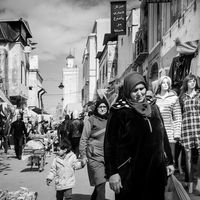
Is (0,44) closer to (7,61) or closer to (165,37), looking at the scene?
(7,61)

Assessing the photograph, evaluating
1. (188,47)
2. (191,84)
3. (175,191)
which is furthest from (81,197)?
(188,47)

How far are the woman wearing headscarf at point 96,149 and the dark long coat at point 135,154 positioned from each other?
2030 millimetres

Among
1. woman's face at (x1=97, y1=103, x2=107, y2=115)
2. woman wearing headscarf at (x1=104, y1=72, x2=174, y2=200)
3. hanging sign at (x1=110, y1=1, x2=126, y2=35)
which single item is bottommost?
woman wearing headscarf at (x1=104, y1=72, x2=174, y2=200)

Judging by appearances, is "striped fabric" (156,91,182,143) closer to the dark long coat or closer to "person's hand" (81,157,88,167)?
"person's hand" (81,157,88,167)

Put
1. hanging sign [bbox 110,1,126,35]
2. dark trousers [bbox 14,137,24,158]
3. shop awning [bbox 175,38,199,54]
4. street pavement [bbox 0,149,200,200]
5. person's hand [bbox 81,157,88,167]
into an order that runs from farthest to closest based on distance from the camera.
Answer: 1. hanging sign [bbox 110,1,126,35]
2. dark trousers [bbox 14,137,24,158]
3. shop awning [bbox 175,38,199,54]
4. street pavement [bbox 0,149,200,200]
5. person's hand [bbox 81,157,88,167]

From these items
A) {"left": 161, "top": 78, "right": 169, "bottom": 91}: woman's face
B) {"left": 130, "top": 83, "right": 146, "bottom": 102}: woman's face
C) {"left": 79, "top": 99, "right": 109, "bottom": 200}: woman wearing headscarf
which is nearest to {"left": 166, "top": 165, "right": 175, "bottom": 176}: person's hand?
{"left": 130, "top": 83, "right": 146, "bottom": 102}: woman's face

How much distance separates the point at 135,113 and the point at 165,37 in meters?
11.8

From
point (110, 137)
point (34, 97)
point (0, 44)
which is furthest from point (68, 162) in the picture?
point (34, 97)

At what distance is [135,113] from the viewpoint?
337cm

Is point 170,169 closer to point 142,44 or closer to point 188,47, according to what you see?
point 188,47

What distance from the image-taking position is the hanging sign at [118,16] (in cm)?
1967

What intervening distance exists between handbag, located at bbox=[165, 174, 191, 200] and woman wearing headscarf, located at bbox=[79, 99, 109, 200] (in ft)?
5.21

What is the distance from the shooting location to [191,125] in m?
5.92

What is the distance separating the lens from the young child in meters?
5.45
